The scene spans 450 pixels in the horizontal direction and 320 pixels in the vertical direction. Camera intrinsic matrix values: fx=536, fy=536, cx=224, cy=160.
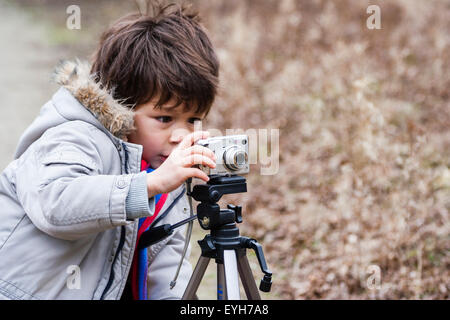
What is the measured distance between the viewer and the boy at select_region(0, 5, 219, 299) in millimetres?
1752

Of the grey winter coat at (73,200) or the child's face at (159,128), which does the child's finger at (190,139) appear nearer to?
the grey winter coat at (73,200)

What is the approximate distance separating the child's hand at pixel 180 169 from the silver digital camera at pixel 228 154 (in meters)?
0.02

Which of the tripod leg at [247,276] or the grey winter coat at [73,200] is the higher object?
the grey winter coat at [73,200]

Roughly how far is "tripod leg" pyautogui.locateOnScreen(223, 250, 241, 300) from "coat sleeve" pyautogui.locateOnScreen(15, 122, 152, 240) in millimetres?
350

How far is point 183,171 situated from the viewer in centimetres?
172

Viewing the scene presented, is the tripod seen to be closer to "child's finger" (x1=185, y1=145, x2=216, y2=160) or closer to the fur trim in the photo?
"child's finger" (x1=185, y1=145, x2=216, y2=160)

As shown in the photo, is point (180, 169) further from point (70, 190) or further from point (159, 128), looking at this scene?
point (159, 128)

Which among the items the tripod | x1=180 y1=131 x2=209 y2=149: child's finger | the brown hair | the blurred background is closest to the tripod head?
the tripod

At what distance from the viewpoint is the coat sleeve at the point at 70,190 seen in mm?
1735

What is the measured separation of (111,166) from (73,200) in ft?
1.18

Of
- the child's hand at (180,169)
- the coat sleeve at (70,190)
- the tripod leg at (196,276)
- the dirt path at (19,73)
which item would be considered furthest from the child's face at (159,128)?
the dirt path at (19,73)

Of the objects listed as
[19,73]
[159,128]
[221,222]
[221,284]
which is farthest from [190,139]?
[19,73]
